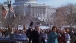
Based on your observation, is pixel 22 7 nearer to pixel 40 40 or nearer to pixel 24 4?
pixel 24 4

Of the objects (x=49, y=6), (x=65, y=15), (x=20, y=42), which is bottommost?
(x=49, y=6)

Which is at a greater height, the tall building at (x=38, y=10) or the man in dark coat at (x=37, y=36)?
the man in dark coat at (x=37, y=36)

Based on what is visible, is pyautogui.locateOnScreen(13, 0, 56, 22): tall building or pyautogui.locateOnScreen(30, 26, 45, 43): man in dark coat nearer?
pyautogui.locateOnScreen(30, 26, 45, 43): man in dark coat

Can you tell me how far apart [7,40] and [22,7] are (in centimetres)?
15346

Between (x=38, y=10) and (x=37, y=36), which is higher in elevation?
(x=37, y=36)

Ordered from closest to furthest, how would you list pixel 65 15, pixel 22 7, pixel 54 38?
1. pixel 54 38
2. pixel 65 15
3. pixel 22 7

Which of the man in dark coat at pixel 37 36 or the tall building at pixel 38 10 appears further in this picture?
the tall building at pixel 38 10

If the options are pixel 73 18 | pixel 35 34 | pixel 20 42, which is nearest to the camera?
pixel 35 34

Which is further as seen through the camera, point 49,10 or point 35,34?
point 49,10

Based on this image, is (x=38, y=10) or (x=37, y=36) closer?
(x=37, y=36)

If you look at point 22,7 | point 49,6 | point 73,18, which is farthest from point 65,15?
point 49,6

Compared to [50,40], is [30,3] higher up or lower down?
lower down

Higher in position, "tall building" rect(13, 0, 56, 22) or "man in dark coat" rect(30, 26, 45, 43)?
"man in dark coat" rect(30, 26, 45, 43)

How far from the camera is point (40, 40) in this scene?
722 inches
